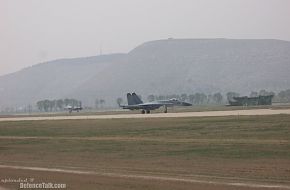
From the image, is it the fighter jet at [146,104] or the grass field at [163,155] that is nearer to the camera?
the grass field at [163,155]

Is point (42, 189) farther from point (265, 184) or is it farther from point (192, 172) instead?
point (265, 184)

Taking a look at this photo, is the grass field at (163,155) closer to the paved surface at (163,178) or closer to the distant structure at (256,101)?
the paved surface at (163,178)

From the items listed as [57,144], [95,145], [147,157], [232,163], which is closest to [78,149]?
[95,145]

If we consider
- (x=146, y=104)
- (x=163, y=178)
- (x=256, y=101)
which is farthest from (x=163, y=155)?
(x=256, y=101)

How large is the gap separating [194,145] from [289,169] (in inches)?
436

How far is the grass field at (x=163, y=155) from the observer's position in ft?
68.9

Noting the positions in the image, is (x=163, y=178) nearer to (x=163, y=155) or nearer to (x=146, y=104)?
(x=163, y=155)

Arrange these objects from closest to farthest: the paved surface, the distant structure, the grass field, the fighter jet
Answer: the paved surface, the grass field, the fighter jet, the distant structure

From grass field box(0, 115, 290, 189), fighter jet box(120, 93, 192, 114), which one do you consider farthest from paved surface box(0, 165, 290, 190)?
fighter jet box(120, 93, 192, 114)

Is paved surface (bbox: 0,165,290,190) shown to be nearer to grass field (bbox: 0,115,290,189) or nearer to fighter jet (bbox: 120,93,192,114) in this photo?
grass field (bbox: 0,115,290,189)

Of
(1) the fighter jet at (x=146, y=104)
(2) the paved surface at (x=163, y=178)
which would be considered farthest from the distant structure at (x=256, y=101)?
(2) the paved surface at (x=163, y=178)

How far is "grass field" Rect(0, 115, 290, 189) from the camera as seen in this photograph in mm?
21016

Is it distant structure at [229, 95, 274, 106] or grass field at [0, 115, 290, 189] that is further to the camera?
distant structure at [229, 95, 274, 106]

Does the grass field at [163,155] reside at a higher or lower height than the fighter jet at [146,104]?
lower
